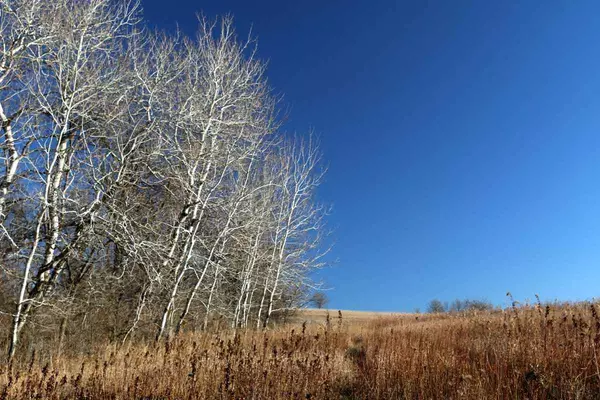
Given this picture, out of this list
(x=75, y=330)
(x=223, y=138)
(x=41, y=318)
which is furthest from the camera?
(x=223, y=138)

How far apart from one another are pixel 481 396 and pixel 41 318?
12353 millimetres

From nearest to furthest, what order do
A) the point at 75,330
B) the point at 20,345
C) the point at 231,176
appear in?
the point at 20,345 < the point at 75,330 < the point at 231,176

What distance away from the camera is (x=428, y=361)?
18.3 feet

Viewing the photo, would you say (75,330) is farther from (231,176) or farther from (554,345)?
(554,345)

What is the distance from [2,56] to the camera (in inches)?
442

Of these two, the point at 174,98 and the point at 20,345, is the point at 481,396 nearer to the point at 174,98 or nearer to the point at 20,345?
Result: the point at 20,345

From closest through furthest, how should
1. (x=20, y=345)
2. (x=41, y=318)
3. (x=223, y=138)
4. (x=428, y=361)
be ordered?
(x=428, y=361), (x=20, y=345), (x=41, y=318), (x=223, y=138)

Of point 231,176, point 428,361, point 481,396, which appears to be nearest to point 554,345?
point 428,361

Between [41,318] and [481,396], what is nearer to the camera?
[481,396]

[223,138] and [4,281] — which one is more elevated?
[223,138]

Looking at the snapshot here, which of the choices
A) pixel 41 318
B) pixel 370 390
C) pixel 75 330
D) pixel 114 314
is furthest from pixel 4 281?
pixel 370 390

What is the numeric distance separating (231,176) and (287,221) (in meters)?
4.10

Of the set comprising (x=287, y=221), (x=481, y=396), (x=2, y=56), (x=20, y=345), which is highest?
(x=2, y=56)

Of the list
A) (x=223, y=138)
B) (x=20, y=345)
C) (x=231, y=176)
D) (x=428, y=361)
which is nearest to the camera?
(x=428, y=361)
